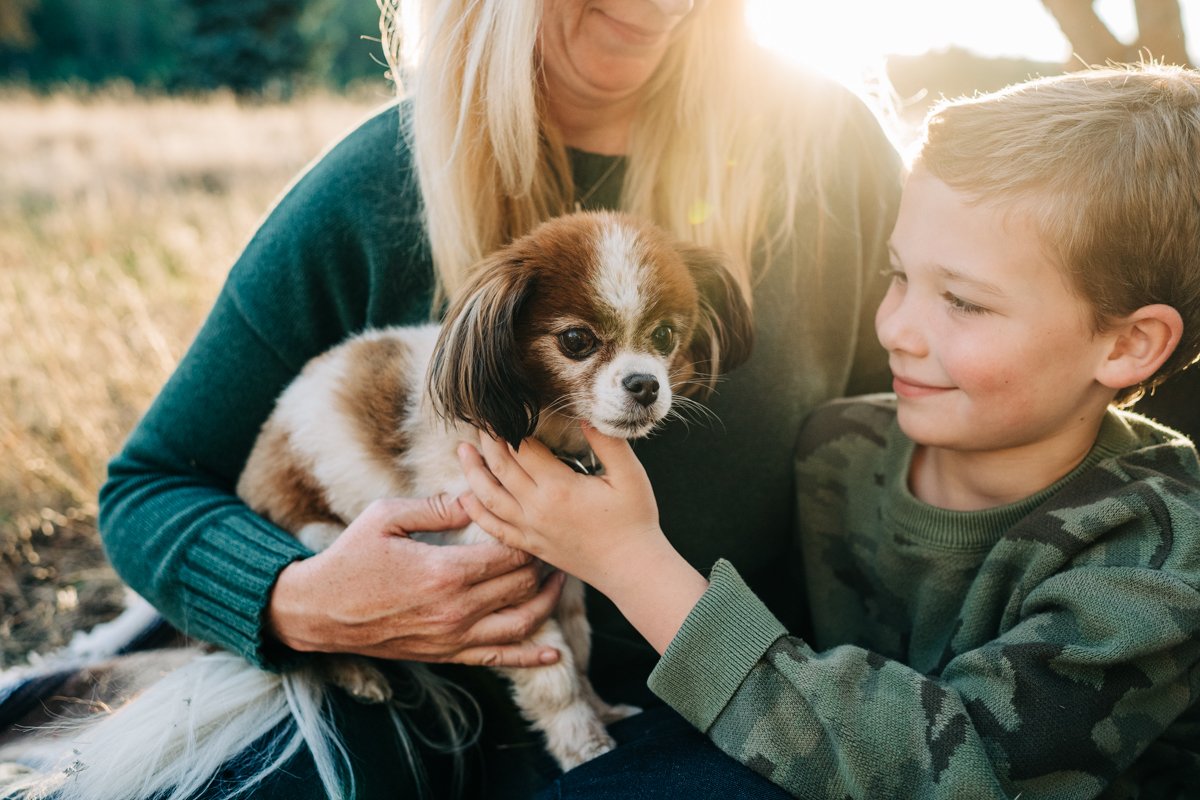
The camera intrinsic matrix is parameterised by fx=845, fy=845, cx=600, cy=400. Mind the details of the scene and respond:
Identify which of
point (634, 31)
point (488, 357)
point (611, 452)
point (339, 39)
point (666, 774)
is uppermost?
point (339, 39)

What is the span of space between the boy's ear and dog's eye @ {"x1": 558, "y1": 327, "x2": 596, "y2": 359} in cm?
88

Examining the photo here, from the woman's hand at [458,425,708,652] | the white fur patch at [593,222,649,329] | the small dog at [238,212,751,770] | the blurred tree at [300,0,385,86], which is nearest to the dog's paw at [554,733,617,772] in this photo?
the small dog at [238,212,751,770]

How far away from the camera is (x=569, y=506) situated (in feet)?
5.03

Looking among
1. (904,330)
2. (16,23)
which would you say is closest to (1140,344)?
(904,330)

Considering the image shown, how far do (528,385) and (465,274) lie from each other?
0.31 meters

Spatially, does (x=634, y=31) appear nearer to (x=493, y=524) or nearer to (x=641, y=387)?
(x=641, y=387)

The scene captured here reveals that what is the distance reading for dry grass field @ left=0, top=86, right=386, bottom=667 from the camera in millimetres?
2807

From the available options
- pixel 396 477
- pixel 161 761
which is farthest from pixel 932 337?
pixel 161 761

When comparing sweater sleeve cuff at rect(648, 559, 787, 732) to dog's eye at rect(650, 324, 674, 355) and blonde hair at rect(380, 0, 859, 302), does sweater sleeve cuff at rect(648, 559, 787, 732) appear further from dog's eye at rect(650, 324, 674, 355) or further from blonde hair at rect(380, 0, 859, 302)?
blonde hair at rect(380, 0, 859, 302)

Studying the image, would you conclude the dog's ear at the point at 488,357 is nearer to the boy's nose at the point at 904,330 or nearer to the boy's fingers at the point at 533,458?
the boy's fingers at the point at 533,458

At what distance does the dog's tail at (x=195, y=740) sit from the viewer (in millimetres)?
1476

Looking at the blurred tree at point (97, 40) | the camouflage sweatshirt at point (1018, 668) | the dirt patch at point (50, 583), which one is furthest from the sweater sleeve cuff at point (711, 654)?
the blurred tree at point (97, 40)

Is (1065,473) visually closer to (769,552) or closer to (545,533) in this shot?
(769,552)

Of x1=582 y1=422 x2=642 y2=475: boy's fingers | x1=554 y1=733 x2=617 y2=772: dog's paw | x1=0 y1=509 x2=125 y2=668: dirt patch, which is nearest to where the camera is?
x1=582 y1=422 x2=642 y2=475: boy's fingers
